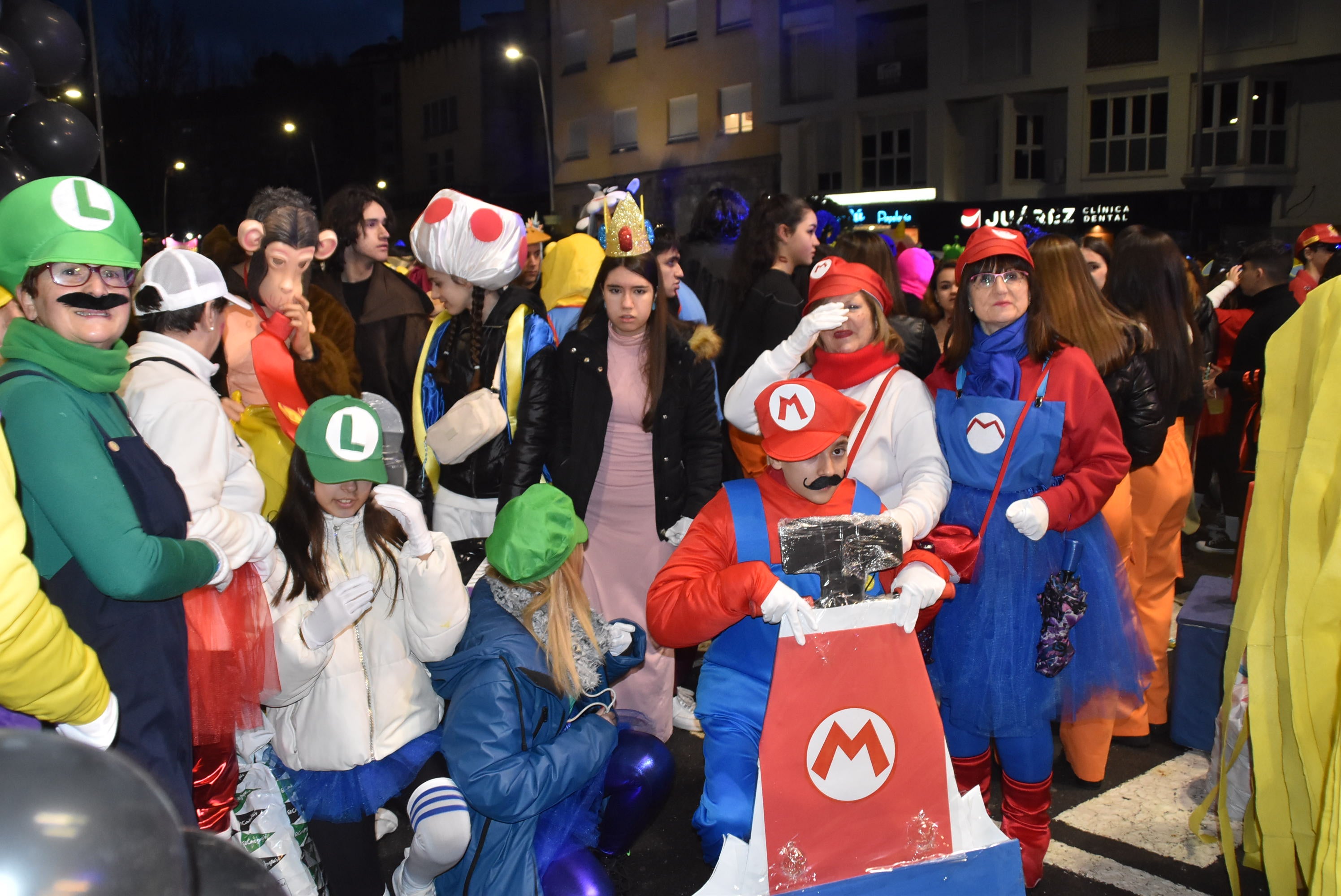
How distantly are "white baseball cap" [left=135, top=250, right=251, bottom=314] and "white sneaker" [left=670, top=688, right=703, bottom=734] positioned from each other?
103 inches

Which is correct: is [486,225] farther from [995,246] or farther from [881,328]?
[995,246]

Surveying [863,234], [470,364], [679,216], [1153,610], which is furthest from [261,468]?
[679,216]

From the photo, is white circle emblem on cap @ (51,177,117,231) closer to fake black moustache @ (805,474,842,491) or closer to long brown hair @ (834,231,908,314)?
fake black moustache @ (805,474,842,491)

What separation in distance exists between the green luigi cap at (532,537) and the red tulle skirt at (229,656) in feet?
2.18

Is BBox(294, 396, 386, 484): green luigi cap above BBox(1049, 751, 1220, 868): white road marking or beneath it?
above

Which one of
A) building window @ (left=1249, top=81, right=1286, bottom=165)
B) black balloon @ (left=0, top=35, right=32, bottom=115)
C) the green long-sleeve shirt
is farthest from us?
building window @ (left=1249, top=81, right=1286, bottom=165)

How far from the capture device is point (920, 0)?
26.3 metres

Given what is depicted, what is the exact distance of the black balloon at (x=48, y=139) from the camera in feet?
15.4

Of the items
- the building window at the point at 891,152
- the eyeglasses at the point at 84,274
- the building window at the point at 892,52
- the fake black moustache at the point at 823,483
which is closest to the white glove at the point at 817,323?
the fake black moustache at the point at 823,483

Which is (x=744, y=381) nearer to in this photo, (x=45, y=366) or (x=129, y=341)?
(x=45, y=366)

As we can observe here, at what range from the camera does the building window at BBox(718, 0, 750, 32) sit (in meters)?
28.9

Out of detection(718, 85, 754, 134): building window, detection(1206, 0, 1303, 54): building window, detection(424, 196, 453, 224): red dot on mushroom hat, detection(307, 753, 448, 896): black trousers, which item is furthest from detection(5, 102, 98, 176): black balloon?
detection(718, 85, 754, 134): building window

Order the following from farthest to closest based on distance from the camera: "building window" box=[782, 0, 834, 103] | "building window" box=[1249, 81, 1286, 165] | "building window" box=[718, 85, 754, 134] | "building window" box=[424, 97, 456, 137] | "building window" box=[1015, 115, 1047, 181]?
"building window" box=[424, 97, 456, 137], "building window" box=[718, 85, 754, 134], "building window" box=[782, 0, 834, 103], "building window" box=[1015, 115, 1047, 181], "building window" box=[1249, 81, 1286, 165]

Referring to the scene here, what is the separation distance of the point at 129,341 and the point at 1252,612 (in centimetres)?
419
